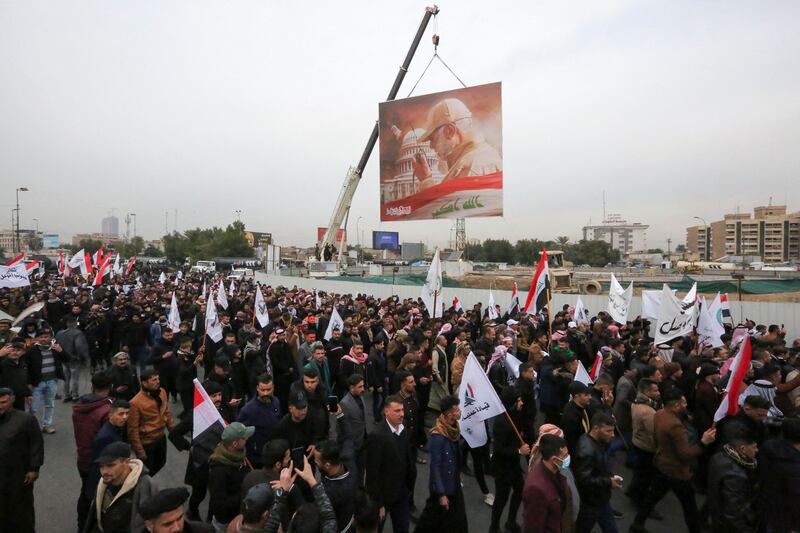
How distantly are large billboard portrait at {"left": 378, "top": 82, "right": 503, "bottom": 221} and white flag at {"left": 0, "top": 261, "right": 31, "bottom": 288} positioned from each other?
549 inches

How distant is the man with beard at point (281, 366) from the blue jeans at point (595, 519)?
5024 mm

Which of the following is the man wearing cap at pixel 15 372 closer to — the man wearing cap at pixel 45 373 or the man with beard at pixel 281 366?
the man wearing cap at pixel 45 373

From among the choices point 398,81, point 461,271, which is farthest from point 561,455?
point 461,271

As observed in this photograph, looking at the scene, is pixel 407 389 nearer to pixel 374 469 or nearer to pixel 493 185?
pixel 374 469

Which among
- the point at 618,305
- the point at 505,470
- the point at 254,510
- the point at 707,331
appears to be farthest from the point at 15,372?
the point at 618,305

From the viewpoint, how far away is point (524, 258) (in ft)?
309

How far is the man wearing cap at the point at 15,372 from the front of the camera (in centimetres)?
575

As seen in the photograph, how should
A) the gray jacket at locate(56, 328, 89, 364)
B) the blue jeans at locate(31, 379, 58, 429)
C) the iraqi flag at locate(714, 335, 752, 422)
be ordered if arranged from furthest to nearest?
1. the gray jacket at locate(56, 328, 89, 364)
2. the blue jeans at locate(31, 379, 58, 429)
3. the iraqi flag at locate(714, 335, 752, 422)

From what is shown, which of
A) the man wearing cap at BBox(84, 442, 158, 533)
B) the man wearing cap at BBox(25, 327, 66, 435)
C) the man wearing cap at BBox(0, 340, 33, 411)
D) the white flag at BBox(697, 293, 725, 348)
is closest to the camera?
the man wearing cap at BBox(84, 442, 158, 533)

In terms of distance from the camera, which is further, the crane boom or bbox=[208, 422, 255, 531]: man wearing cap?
the crane boom

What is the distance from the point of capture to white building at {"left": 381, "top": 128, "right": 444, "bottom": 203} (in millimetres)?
21031

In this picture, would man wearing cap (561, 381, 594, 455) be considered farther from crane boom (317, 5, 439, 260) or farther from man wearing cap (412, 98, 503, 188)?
crane boom (317, 5, 439, 260)

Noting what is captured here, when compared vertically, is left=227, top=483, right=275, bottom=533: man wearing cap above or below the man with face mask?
above

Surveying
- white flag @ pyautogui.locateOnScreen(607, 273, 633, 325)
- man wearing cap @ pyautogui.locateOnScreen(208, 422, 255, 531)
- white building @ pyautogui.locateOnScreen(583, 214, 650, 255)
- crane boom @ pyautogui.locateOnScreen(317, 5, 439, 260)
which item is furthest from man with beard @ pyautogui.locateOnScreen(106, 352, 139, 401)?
white building @ pyautogui.locateOnScreen(583, 214, 650, 255)
